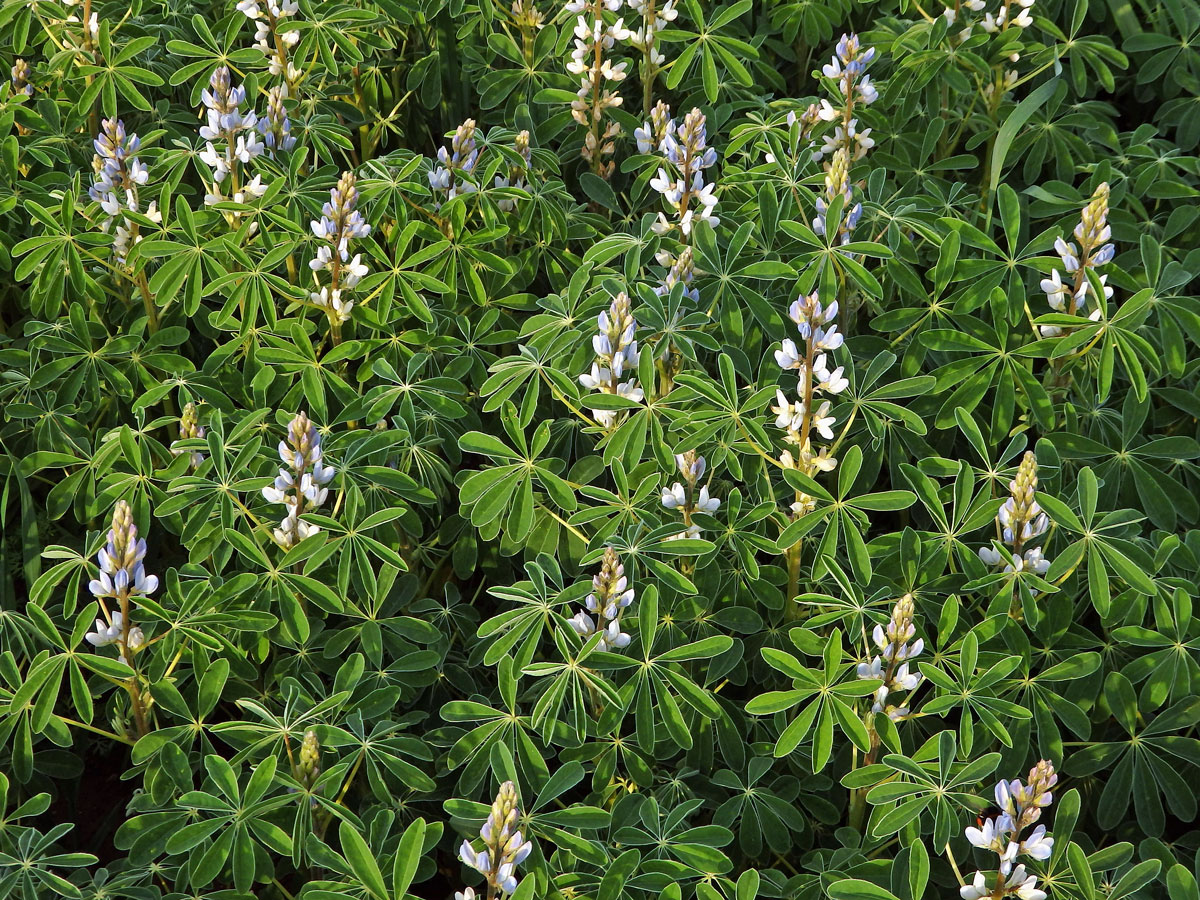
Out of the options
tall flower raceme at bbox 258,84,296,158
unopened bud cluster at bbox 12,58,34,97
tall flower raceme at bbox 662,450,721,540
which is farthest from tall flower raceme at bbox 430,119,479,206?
unopened bud cluster at bbox 12,58,34,97

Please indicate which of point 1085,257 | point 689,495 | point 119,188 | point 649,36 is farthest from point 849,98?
point 119,188

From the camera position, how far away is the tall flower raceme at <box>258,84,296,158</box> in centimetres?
292

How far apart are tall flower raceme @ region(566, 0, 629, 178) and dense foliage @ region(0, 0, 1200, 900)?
0.01 meters

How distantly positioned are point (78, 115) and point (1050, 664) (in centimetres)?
263

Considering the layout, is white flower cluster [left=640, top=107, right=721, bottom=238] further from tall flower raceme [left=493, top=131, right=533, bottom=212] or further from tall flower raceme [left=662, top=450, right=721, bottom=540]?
tall flower raceme [left=662, top=450, right=721, bottom=540]

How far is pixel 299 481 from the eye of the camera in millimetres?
2217

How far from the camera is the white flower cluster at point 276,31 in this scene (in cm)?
309

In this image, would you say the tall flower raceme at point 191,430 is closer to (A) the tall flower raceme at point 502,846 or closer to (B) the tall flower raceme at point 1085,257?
(A) the tall flower raceme at point 502,846

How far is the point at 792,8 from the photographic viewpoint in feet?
11.1

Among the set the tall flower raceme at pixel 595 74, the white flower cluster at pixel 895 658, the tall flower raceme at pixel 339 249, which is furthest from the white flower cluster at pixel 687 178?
the white flower cluster at pixel 895 658

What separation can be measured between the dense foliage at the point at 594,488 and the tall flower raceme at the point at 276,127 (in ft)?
0.05

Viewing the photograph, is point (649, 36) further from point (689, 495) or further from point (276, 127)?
point (689, 495)

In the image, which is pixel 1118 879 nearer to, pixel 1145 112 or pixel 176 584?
pixel 176 584

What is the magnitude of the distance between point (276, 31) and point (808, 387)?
1.80 m
